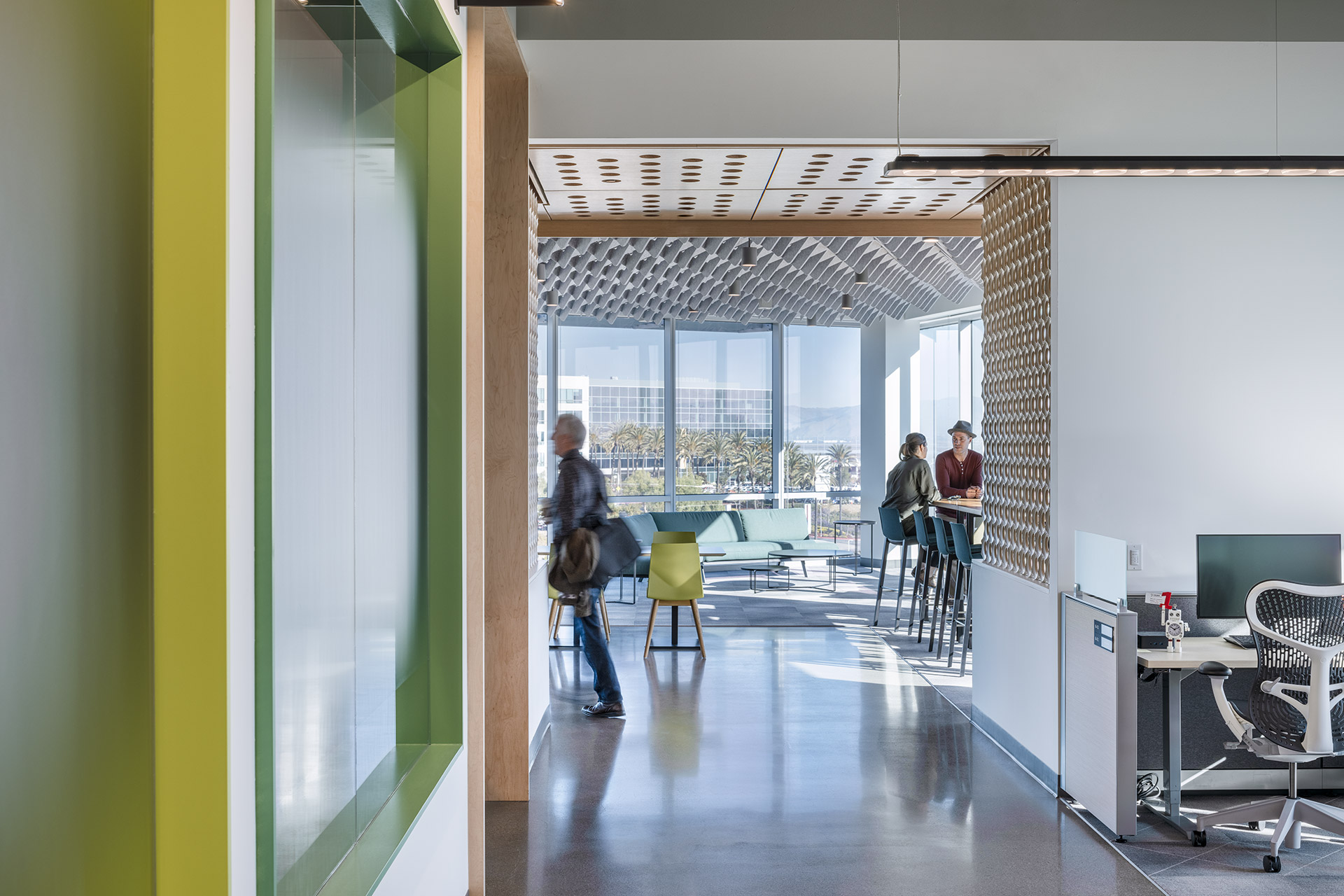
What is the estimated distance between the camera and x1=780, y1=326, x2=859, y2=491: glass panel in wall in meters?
13.3

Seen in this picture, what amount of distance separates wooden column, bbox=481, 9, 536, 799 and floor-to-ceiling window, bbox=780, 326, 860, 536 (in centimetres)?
901

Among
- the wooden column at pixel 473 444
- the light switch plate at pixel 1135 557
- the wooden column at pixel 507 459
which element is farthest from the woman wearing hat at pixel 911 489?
the wooden column at pixel 473 444

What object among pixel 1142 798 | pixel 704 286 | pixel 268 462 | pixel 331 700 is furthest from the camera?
pixel 704 286

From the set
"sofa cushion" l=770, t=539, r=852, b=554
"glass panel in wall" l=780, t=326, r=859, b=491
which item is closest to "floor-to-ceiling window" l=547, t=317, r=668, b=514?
"glass panel in wall" l=780, t=326, r=859, b=491

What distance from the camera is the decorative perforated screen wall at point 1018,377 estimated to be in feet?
15.6

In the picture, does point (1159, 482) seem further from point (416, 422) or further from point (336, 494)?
point (336, 494)

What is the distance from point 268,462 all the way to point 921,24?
14.7ft

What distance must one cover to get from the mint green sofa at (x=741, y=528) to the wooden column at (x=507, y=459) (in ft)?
21.9

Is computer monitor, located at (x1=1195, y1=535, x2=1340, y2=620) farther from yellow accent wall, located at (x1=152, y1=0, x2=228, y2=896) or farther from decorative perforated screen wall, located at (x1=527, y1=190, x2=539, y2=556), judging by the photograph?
yellow accent wall, located at (x1=152, y1=0, x2=228, y2=896)

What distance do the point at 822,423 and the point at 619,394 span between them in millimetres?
3021

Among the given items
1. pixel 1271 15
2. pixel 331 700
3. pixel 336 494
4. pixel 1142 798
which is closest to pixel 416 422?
pixel 336 494

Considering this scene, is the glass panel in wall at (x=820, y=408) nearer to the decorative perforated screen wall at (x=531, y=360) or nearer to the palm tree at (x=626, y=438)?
the palm tree at (x=626, y=438)

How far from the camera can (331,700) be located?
2.15 m

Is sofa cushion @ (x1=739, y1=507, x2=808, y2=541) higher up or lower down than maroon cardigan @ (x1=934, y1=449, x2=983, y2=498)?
lower down
